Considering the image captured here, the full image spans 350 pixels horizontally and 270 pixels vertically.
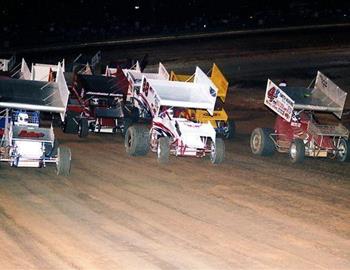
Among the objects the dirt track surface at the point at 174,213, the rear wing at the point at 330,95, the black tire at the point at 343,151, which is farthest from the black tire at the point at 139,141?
the black tire at the point at 343,151

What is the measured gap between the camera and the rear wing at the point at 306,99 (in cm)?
1631

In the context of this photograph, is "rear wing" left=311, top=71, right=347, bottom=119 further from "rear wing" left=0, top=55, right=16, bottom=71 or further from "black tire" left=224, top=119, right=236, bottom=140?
"rear wing" left=0, top=55, right=16, bottom=71

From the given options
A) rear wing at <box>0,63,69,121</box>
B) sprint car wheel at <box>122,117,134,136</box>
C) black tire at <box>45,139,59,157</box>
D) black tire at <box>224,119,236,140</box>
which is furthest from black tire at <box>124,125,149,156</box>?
black tire at <box>224,119,236,140</box>

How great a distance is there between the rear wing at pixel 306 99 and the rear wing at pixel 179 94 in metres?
1.98

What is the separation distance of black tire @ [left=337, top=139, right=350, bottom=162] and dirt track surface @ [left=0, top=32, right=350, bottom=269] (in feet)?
1.52

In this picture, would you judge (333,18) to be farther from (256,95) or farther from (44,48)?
(256,95)

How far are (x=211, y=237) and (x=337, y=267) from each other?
1.93 m

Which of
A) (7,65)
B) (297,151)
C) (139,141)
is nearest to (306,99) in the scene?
(297,151)

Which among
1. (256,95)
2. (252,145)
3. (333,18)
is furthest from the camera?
(333,18)

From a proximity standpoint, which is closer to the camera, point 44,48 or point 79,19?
point 44,48

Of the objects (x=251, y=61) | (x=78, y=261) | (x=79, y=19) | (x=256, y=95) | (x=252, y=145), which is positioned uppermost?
(x=79, y=19)

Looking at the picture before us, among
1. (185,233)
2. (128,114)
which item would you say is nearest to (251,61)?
(128,114)

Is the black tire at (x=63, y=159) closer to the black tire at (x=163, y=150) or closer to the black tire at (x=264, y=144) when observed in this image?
the black tire at (x=163, y=150)

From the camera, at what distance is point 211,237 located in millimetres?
8945
